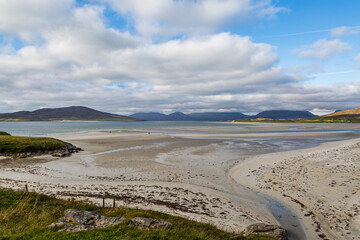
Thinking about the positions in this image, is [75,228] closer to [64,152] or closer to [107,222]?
[107,222]

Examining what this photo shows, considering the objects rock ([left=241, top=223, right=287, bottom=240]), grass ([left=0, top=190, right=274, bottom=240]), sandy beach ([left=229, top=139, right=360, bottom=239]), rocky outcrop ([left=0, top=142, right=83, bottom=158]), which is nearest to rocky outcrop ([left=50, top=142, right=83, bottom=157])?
rocky outcrop ([left=0, top=142, right=83, bottom=158])

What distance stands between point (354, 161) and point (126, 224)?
30.7m

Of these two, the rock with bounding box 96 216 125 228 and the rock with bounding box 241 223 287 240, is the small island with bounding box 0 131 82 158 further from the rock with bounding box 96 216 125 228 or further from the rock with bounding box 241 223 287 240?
the rock with bounding box 241 223 287 240

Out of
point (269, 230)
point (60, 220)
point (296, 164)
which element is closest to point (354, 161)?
point (296, 164)

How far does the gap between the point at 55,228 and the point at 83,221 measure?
1074mm

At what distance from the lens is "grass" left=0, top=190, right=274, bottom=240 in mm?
7207

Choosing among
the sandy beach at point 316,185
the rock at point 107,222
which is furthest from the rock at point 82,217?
the sandy beach at point 316,185

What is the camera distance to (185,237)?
7.78m

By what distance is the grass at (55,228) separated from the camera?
23.6 ft

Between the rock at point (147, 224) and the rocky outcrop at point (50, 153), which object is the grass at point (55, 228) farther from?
the rocky outcrop at point (50, 153)

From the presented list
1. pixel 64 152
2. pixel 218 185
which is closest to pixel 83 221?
pixel 218 185

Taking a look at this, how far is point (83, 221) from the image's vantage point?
28.1 ft

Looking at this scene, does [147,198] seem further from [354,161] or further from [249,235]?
[354,161]

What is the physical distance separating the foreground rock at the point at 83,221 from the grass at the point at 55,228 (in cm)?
41
